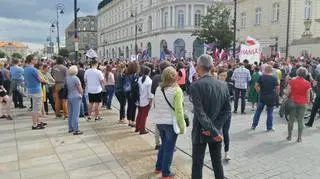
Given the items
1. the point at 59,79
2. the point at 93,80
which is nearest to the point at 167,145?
the point at 93,80

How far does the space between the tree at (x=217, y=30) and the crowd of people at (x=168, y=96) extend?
2331 centimetres

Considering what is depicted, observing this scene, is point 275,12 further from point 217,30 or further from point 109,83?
point 109,83

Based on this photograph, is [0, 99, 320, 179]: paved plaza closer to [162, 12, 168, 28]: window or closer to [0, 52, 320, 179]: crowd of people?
[0, 52, 320, 179]: crowd of people

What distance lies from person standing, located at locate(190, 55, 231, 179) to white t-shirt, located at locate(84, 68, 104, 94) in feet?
22.3

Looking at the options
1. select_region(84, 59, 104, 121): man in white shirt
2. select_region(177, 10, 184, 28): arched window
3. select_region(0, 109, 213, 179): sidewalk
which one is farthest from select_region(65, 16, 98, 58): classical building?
select_region(0, 109, 213, 179): sidewalk

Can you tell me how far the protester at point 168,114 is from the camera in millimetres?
6398

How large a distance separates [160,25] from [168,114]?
72.0 m

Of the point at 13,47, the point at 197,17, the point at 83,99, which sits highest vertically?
the point at 197,17

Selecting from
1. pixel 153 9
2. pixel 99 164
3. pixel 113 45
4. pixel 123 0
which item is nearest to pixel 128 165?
pixel 99 164

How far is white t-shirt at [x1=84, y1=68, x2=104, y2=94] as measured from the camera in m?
11.7

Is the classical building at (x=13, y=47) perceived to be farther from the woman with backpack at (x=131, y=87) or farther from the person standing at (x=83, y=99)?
the woman with backpack at (x=131, y=87)

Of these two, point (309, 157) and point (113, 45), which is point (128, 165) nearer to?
point (309, 157)

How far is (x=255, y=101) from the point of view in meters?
15.3

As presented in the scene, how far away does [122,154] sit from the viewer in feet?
27.0
